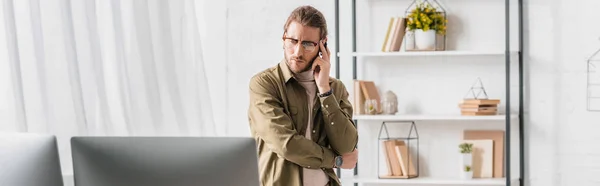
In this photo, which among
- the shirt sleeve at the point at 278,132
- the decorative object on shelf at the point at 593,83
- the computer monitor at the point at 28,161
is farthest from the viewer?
the decorative object on shelf at the point at 593,83

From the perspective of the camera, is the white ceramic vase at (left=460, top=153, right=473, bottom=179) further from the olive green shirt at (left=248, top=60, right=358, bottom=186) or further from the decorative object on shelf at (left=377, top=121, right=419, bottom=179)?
the olive green shirt at (left=248, top=60, right=358, bottom=186)

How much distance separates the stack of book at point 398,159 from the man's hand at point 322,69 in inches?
62.5

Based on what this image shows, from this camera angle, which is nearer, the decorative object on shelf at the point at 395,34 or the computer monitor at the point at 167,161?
the computer monitor at the point at 167,161

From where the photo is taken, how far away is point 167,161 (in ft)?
5.91

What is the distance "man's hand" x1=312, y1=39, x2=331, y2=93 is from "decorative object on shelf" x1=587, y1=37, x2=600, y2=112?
128 cm

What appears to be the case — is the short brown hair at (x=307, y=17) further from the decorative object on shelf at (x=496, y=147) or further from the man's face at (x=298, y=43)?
the decorative object on shelf at (x=496, y=147)

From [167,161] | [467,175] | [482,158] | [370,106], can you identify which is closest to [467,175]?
[467,175]

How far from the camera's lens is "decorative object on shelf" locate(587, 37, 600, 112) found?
3.53 meters

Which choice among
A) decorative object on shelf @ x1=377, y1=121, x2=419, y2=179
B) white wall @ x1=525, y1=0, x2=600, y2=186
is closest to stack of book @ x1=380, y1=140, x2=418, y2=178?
decorative object on shelf @ x1=377, y1=121, x2=419, y2=179

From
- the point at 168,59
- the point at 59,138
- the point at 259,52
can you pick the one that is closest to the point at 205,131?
the point at 168,59

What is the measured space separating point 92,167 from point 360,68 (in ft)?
9.44

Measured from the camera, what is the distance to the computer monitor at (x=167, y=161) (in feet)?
5.90

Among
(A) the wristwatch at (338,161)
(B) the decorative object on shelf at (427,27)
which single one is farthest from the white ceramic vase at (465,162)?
(A) the wristwatch at (338,161)

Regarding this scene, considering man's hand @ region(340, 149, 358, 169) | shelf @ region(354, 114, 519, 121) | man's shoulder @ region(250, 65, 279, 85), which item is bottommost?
man's hand @ region(340, 149, 358, 169)
